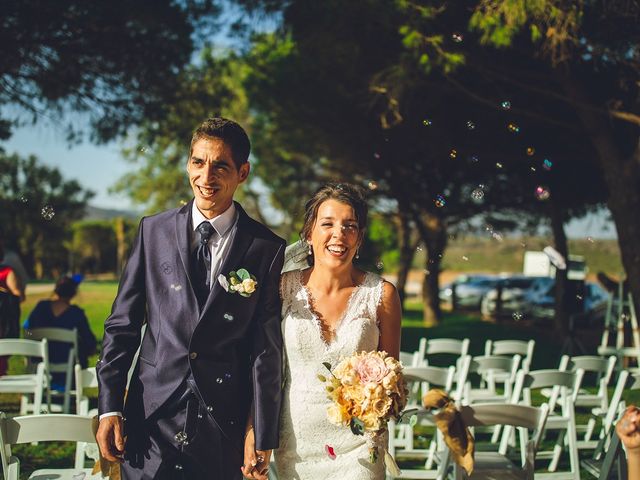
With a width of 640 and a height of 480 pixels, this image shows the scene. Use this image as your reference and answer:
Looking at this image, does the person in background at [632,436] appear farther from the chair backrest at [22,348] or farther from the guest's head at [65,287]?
the guest's head at [65,287]

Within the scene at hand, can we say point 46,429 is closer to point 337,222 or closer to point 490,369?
point 337,222

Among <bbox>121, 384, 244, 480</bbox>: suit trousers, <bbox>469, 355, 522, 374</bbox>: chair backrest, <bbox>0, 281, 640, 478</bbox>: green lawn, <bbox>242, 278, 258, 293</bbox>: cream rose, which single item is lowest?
<bbox>0, 281, 640, 478</bbox>: green lawn

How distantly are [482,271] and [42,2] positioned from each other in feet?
231

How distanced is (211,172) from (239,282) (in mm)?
428

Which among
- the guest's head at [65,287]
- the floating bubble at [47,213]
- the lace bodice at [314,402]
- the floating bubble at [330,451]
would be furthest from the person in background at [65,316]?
the floating bubble at [330,451]

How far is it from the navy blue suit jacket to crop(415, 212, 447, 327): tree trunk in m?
14.1

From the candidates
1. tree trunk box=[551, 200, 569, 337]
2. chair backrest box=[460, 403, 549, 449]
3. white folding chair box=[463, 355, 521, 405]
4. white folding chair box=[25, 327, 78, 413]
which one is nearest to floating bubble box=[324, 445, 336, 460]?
chair backrest box=[460, 403, 549, 449]

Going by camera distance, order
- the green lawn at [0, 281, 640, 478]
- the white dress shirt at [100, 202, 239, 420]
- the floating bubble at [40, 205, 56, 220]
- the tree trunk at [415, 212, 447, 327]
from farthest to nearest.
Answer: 1. the tree trunk at [415, 212, 447, 327]
2. the green lawn at [0, 281, 640, 478]
3. the floating bubble at [40, 205, 56, 220]
4. the white dress shirt at [100, 202, 239, 420]

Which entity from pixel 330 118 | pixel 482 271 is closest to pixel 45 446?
pixel 330 118

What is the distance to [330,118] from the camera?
15.0m

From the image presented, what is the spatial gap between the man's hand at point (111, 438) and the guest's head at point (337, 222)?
3.44 feet

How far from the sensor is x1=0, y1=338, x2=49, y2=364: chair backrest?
17.4ft

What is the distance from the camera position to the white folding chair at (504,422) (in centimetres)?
332

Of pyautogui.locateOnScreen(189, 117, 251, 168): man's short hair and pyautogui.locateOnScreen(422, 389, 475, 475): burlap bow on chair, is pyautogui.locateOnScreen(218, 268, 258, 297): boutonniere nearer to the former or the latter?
pyautogui.locateOnScreen(189, 117, 251, 168): man's short hair
